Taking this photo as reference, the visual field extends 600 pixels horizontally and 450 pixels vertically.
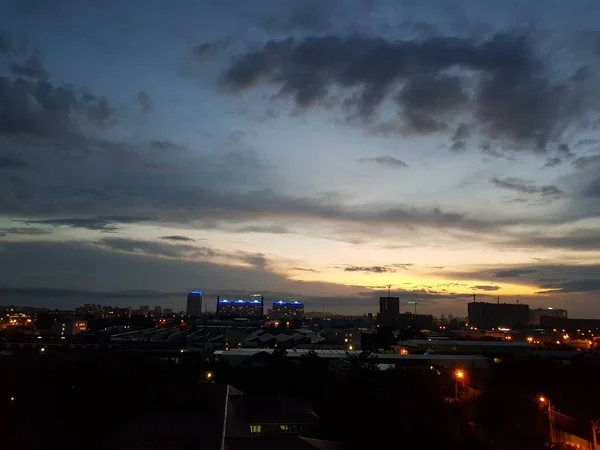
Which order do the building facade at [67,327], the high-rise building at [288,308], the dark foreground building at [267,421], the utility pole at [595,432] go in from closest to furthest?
the utility pole at [595,432] → the dark foreground building at [267,421] → the building facade at [67,327] → the high-rise building at [288,308]

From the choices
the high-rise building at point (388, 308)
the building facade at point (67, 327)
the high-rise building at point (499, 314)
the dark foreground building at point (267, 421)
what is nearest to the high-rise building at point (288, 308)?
the high-rise building at point (388, 308)

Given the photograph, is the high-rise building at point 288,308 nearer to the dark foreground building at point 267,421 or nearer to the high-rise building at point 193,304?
the high-rise building at point 193,304

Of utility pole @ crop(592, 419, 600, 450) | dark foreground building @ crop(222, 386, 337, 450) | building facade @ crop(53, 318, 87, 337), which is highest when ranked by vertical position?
utility pole @ crop(592, 419, 600, 450)

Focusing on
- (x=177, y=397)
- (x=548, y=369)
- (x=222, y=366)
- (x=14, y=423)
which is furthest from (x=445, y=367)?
(x=14, y=423)

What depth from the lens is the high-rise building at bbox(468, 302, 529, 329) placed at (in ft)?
388

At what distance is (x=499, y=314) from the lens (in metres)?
121

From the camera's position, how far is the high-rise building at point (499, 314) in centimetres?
11831

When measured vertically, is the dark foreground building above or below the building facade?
above

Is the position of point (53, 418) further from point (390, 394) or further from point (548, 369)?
point (548, 369)

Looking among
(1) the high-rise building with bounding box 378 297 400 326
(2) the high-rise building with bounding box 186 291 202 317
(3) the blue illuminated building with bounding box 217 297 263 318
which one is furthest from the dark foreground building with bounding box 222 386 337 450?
(2) the high-rise building with bounding box 186 291 202 317

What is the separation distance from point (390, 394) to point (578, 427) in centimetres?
592

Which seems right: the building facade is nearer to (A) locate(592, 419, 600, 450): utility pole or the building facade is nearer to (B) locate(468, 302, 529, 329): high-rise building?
(A) locate(592, 419, 600, 450): utility pole

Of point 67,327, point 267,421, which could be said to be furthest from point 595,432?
point 67,327

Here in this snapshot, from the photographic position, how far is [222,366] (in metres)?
27.7
